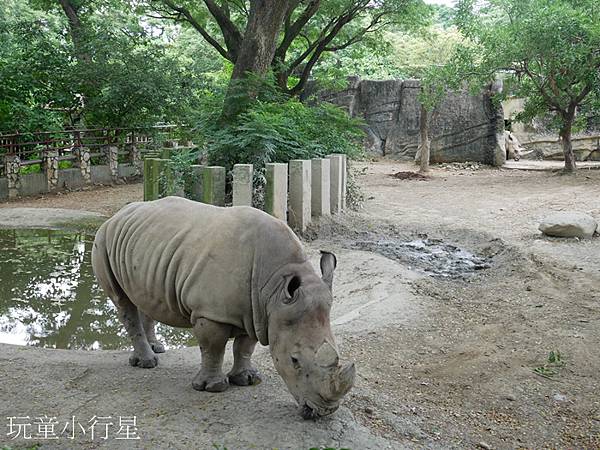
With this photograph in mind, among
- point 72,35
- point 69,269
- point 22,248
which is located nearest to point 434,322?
point 69,269

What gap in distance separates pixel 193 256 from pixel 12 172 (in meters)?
11.7

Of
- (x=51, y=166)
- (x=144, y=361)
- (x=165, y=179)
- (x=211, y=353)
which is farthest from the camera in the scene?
(x=51, y=166)

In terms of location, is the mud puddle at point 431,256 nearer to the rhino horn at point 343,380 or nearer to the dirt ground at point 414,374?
the dirt ground at point 414,374

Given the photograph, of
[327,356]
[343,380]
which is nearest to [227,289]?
[327,356]

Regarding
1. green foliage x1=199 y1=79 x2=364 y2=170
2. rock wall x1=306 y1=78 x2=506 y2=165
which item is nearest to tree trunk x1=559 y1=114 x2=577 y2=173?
rock wall x1=306 y1=78 x2=506 y2=165

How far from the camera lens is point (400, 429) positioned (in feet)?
12.9

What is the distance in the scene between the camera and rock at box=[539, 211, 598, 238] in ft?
30.4

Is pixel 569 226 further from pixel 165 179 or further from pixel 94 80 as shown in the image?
pixel 94 80

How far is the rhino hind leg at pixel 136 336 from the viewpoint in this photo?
4.88m

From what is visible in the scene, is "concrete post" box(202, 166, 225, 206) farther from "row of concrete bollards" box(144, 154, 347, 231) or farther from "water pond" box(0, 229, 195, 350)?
"water pond" box(0, 229, 195, 350)

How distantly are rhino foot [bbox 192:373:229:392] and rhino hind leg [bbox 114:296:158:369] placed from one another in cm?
67

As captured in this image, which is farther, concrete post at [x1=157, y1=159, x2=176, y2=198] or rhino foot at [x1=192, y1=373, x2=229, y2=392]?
concrete post at [x1=157, y1=159, x2=176, y2=198]

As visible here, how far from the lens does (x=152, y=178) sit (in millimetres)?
11273

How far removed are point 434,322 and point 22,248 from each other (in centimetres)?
636
